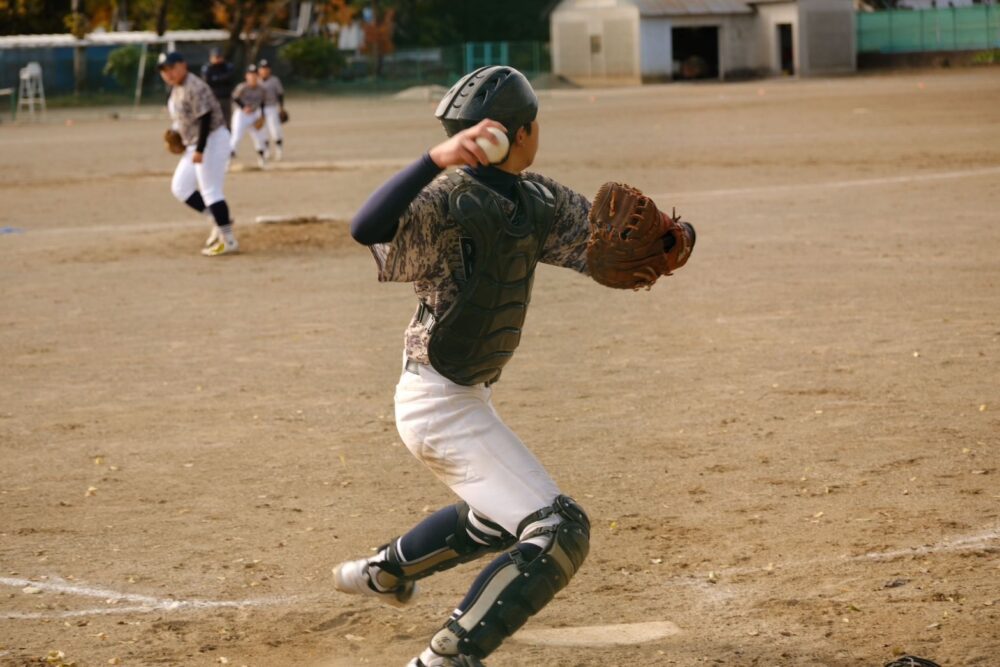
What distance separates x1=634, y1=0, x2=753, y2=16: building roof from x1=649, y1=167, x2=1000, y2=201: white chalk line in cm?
4486

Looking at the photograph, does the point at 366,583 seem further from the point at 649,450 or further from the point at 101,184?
the point at 101,184

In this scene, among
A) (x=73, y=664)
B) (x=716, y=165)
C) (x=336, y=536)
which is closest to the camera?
(x=73, y=664)

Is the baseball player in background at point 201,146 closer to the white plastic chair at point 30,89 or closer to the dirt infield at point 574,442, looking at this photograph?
the dirt infield at point 574,442

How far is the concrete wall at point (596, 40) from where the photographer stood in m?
64.5

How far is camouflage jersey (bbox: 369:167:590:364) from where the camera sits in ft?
13.9

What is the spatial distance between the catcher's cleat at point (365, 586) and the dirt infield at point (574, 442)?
0.61ft

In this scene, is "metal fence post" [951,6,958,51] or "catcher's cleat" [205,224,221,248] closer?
"catcher's cleat" [205,224,221,248]

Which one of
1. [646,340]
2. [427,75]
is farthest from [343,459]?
[427,75]

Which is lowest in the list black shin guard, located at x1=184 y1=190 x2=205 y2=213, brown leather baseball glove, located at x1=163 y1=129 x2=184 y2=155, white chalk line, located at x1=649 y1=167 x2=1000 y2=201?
white chalk line, located at x1=649 y1=167 x2=1000 y2=201

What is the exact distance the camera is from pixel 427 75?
68.0 m

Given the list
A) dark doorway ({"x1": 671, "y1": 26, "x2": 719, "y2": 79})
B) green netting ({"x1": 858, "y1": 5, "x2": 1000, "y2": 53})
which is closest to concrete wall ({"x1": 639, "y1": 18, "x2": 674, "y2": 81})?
dark doorway ({"x1": 671, "y1": 26, "x2": 719, "y2": 79})

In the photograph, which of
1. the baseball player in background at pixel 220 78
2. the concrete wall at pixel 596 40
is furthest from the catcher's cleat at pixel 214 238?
the concrete wall at pixel 596 40

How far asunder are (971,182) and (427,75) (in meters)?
50.8

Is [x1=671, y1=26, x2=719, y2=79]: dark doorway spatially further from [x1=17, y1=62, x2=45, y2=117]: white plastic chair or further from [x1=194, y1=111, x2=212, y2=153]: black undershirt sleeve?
[x1=194, y1=111, x2=212, y2=153]: black undershirt sleeve
